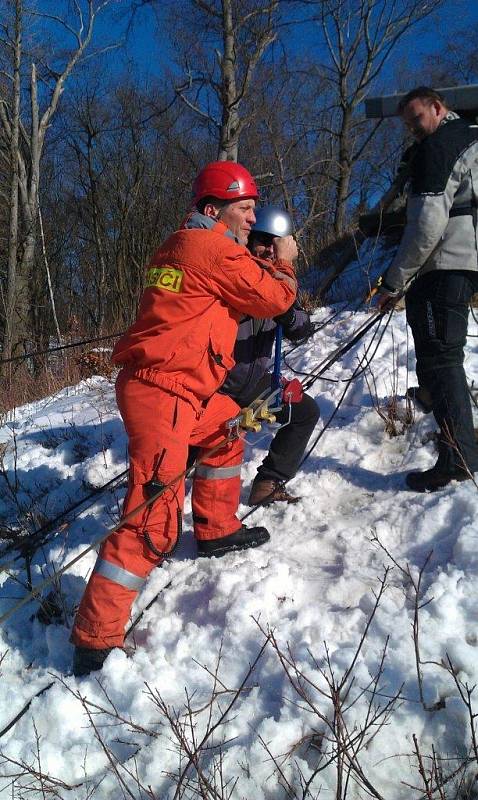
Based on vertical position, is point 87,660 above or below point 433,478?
below

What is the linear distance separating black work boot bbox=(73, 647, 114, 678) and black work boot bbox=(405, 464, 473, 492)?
68.3 inches

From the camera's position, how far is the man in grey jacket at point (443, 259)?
2516mm

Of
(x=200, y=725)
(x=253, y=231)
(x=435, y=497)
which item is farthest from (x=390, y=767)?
(x=253, y=231)

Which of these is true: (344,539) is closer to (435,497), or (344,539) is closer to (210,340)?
(435,497)

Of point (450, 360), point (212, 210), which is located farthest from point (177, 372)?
point (450, 360)

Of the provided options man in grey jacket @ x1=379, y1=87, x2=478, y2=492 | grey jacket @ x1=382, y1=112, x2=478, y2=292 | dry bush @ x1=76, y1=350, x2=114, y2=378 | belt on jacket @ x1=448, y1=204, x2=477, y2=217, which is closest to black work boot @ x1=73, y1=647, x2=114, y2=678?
man in grey jacket @ x1=379, y1=87, x2=478, y2=492

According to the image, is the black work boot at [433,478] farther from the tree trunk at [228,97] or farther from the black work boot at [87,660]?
the tree trunk at [228,97]

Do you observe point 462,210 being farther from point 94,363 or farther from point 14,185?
point 14,185

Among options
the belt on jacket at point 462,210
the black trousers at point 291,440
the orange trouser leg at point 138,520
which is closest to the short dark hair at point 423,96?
the belt on jacket at point 462,210

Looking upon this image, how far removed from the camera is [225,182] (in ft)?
8.24

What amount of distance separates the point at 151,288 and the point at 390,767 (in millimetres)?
1942

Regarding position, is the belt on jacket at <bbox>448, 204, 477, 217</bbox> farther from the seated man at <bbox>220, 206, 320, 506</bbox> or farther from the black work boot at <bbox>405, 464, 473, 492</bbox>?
the black work boot at <bbox>405, 464, 473, 492</bbox>

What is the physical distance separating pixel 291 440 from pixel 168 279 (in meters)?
1.21

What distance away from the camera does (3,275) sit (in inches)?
591
